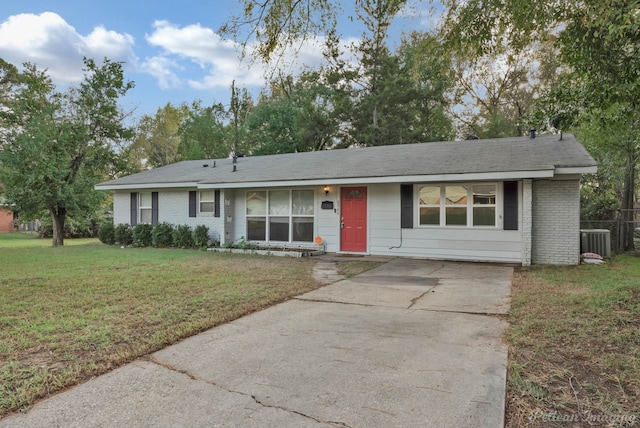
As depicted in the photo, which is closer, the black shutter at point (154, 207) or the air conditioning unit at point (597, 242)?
the air conditioning unit at point (597, 242)

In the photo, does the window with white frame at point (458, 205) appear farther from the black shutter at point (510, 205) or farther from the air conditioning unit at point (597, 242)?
the air conditioning unit at point (597, 242)

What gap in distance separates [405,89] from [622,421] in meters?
21.6

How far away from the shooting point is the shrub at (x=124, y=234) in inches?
586

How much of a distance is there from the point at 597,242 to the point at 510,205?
3.13 m

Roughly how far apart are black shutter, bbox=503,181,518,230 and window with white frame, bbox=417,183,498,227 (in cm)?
26

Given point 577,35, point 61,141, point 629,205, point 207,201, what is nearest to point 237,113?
point 61,141

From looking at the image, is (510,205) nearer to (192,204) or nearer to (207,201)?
(207,201)

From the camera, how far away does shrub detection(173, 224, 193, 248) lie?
44.1ft

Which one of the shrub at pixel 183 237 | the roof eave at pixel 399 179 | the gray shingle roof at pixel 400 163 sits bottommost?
the shrub at pixel 183 237

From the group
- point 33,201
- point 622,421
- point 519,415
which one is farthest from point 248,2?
point 33,201

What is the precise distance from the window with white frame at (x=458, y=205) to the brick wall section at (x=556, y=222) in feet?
3.28

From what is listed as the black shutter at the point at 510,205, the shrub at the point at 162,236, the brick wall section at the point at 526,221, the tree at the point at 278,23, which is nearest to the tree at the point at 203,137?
the shrub at the point at 162,236

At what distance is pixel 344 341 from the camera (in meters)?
3.78

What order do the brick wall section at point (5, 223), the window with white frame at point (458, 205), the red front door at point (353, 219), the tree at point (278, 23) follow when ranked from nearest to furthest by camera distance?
the tree at point (278, 23)
the window with white frame at point (458, 205)
the red front door at point (353, 219)
the brick wall section at point (5, 223)
